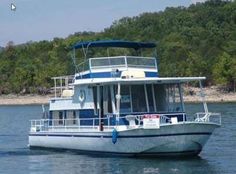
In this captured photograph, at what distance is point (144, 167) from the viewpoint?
27734mm

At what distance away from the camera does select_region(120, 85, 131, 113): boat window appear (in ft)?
102

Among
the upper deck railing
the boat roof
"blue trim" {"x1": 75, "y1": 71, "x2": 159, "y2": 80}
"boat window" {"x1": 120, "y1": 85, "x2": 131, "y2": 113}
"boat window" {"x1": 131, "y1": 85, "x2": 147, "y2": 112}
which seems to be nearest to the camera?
the boat roof

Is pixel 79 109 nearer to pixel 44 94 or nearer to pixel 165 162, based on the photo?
pixel 165 162

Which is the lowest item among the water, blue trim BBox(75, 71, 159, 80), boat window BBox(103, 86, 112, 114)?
the water

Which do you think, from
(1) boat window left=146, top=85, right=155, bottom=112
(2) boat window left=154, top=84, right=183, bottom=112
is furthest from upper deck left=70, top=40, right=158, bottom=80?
(2) boat window left=154, top=84, right=183, bottom=112

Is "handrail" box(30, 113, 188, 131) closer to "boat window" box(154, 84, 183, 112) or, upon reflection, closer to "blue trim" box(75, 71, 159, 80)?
"boat window" box(154, 84, 183, 112)

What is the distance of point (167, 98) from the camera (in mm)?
31797

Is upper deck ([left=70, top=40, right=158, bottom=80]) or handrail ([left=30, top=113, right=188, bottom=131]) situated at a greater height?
upper deck ([left=70, top=40, right=158, bottom=80])

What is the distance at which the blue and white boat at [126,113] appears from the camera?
2922cm

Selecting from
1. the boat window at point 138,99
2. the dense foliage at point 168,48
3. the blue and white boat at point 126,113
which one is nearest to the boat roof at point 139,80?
the blue and white boat at point 126,113

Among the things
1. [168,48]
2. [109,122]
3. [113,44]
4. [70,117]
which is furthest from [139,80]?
[168,48]

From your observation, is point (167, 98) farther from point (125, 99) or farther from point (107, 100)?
point (107, 100)

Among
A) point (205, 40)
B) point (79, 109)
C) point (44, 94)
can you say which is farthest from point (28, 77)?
point (79, 109)

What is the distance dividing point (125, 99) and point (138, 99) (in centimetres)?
62
